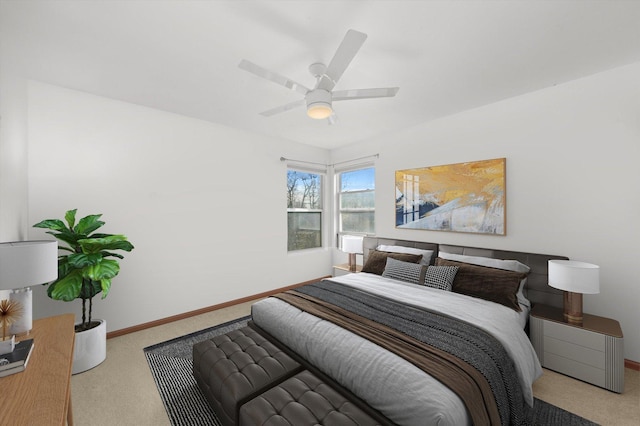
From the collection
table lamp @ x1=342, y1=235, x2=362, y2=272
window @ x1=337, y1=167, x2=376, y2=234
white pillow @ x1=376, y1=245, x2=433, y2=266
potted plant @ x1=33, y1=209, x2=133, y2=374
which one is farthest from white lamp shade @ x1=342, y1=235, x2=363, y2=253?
potted plant @ x1=33, y1=209, x2=133, y2=374

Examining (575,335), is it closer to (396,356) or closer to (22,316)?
(396,356)

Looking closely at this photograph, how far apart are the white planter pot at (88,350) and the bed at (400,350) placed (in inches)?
44.1

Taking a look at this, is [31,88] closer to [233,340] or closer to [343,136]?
[233,340]

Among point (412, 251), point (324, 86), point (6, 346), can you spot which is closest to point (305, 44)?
point (324, 86)

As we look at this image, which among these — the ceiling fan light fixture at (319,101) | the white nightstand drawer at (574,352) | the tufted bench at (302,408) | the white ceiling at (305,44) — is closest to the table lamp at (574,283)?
the white nightstand drawer at (574,352)

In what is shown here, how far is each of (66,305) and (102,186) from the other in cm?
124

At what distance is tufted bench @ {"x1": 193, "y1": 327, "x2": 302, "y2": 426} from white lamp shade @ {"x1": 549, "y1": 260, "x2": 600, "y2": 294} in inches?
88.3

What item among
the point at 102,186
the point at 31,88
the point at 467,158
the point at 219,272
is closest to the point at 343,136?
the point at 467,158

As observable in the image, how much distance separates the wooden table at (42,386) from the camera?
36.1 inches

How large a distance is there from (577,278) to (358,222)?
3031 millimetres

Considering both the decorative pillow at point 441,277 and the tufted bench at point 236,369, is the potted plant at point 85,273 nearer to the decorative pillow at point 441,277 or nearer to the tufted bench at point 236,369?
the tufted bench at point 236,369

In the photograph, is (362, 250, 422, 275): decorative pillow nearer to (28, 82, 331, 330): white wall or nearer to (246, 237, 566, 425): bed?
(246, 237, 566, 425): bed

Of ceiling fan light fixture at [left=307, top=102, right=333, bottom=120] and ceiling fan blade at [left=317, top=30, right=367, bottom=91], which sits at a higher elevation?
ceiling fan blade at [left=317, top=30, right=367, bottom=91]

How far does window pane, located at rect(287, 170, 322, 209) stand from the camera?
15.4 feet
